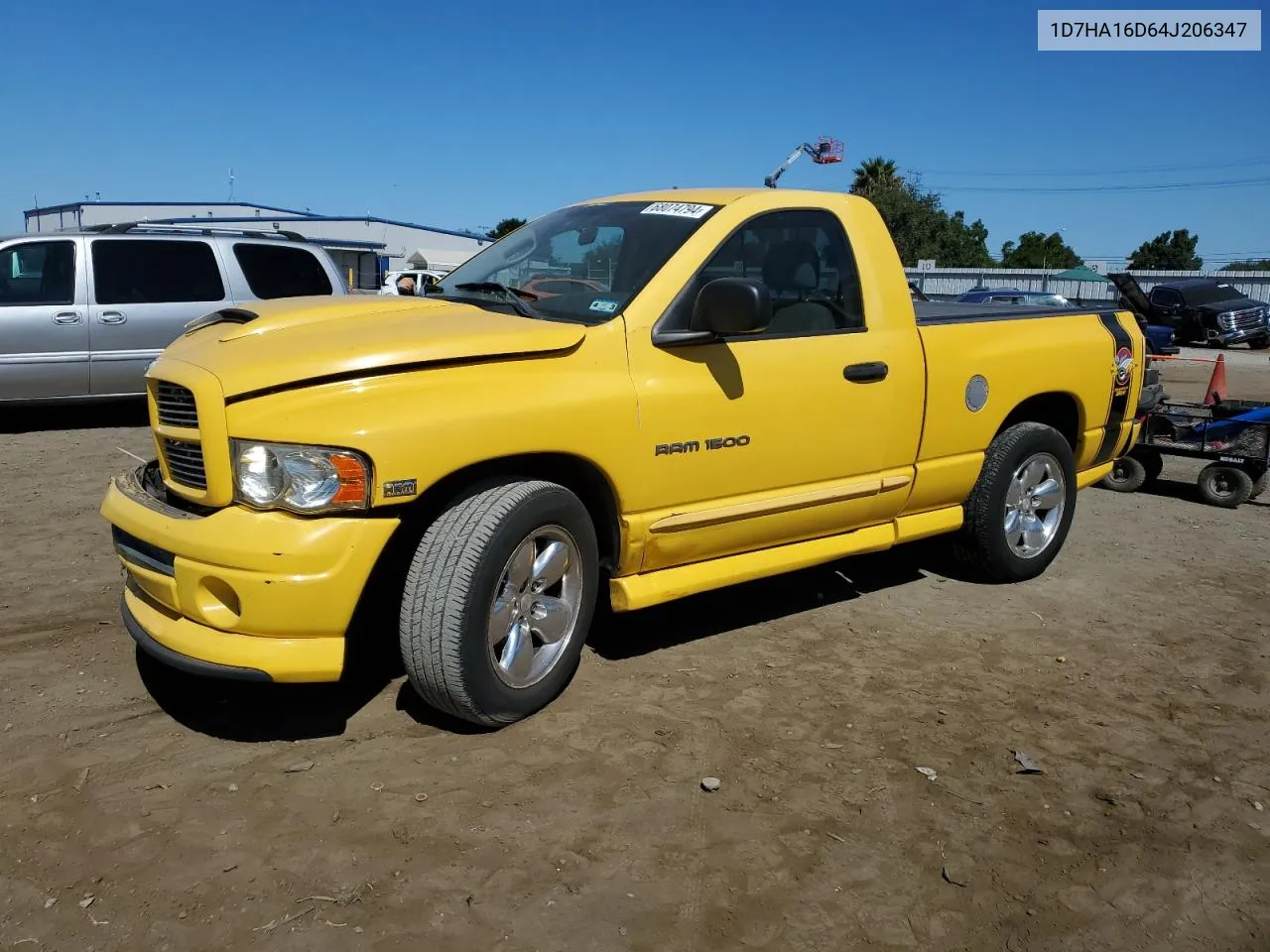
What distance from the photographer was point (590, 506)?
3.88 m

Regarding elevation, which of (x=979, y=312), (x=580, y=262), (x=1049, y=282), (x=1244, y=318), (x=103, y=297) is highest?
(x=1049, y=282)

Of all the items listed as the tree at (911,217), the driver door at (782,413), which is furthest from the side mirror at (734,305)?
the tree at (911,217)

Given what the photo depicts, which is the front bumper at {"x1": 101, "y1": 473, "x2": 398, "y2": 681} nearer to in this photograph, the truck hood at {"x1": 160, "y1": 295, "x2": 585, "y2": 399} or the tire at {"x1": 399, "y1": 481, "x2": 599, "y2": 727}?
the tire at {"x1": 399, "y1": 481, "x2": 599, "y2": 727}

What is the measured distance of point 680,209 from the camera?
4250 millimetres

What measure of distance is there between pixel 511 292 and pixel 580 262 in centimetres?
31

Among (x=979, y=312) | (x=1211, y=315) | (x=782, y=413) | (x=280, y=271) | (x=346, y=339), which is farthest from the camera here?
(x=1211, y=315)

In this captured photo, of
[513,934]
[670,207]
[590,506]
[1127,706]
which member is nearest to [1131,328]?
[1127,706]

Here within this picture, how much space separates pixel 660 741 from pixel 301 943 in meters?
1.42

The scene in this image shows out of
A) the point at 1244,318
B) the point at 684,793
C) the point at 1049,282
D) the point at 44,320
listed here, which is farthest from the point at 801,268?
the point at 1049,282

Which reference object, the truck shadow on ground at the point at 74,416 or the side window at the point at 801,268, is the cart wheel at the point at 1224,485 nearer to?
the side window at the point at 801,268

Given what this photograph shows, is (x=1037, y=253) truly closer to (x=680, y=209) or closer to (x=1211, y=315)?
(x=1211, y=315)

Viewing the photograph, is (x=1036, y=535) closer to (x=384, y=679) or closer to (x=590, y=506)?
(x=590, y=506)

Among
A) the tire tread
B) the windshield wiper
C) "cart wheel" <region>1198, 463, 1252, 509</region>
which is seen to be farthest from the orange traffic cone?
the tire tread

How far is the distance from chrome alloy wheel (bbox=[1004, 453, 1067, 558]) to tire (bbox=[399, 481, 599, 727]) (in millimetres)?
2677
